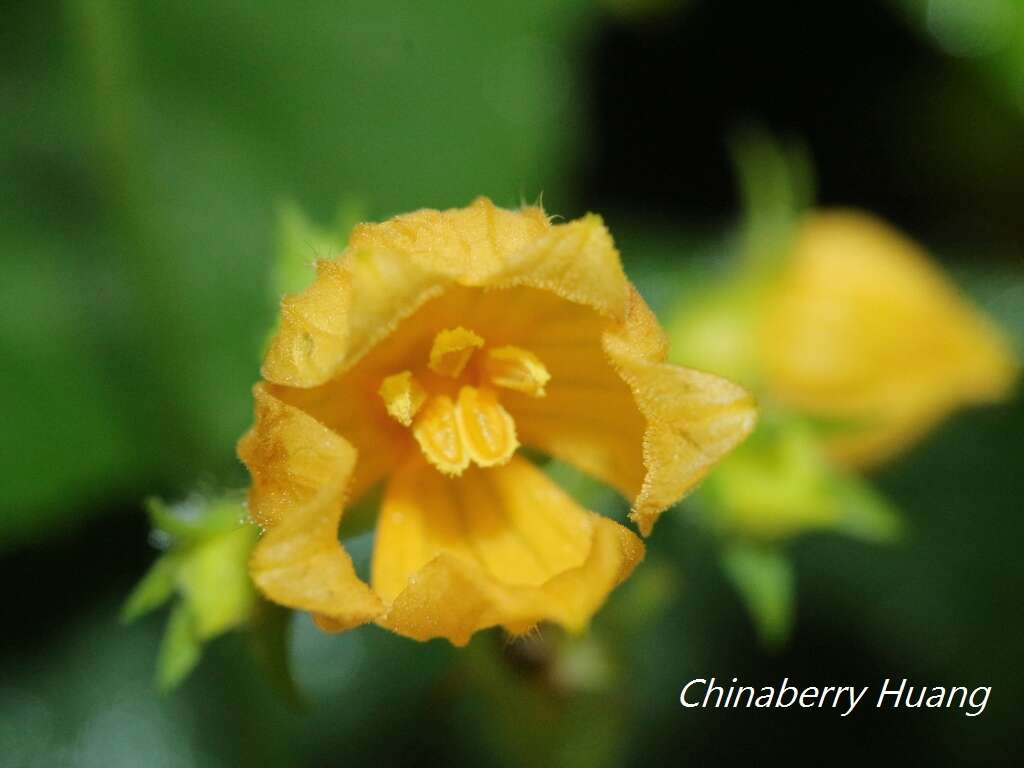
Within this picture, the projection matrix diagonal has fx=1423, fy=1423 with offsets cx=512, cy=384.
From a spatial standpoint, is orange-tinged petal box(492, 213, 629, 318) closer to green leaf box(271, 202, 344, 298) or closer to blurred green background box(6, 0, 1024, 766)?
green leaf box(271, 202, 344, 298)

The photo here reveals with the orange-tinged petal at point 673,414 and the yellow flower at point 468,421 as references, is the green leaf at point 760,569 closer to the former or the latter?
the yellow flower at point 468,421

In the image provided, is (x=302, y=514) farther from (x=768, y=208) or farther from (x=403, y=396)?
(x=768, y=208)

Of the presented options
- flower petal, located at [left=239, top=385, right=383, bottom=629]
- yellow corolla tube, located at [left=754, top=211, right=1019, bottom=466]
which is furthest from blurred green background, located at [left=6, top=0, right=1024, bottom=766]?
flower petal, located at [left=239, top=385, right=383, bottom=629]

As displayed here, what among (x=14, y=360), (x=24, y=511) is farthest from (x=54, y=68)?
(x=24, y=511)

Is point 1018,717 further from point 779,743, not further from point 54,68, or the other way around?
point 54,68

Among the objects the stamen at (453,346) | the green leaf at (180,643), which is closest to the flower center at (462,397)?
the stamen at (453,346)

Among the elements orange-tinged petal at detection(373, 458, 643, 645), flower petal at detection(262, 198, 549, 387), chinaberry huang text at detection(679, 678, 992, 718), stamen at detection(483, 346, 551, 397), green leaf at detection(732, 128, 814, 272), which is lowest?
chinaberry huang text at detection(679, 678, 992, 718)

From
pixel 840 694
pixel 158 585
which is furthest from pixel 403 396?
pixel 840 694
